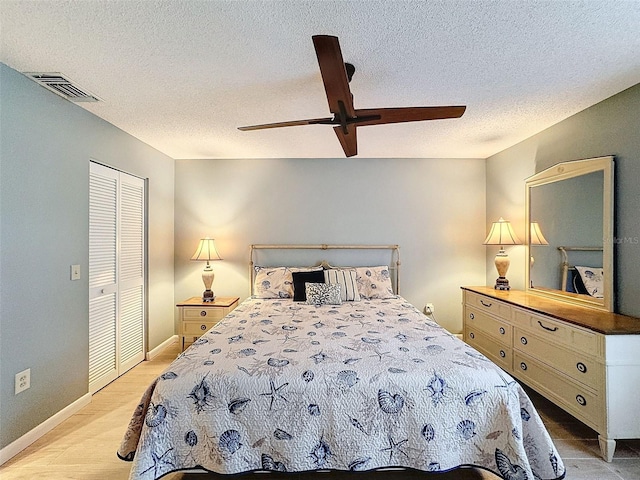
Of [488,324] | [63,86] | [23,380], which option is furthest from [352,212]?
[23,380]

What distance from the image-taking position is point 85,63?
200cm

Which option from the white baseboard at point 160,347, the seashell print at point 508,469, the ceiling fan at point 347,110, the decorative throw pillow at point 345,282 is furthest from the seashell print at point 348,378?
the white baseboard at point 160,347

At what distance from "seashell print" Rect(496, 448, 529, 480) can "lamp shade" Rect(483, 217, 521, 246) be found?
2400 millimetres

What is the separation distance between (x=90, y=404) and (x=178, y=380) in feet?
5.30

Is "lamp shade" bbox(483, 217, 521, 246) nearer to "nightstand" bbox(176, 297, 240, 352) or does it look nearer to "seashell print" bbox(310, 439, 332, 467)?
"seashell print" bbox(310, 439, 332, 467)

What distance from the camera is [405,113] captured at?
1.84 meters

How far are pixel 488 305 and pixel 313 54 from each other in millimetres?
2793

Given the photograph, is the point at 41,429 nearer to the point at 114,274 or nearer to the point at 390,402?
the point at 114,274

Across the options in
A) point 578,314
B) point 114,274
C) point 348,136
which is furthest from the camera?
point 114,274

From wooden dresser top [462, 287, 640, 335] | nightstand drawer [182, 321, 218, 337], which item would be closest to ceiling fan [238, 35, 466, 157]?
wooden dresser top [462, 287, 640, 335]

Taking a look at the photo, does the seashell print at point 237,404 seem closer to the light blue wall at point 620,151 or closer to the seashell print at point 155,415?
the seashell print at point 155,415

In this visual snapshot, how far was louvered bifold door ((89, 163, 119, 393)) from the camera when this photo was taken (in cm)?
285

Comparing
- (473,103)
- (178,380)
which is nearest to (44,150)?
(178,380)

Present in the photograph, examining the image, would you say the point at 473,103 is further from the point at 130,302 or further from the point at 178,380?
the point at 130,302
